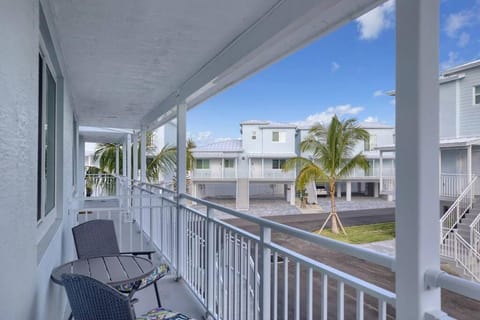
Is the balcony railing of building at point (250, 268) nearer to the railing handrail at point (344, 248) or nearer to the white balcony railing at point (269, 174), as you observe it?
the railing handrail at point (344, 248)

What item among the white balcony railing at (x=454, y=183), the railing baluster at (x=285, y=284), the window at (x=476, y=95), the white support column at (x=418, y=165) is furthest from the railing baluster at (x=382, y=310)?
the white balcony railing at (x=454, y=183)

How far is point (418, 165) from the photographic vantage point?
3.51 ft

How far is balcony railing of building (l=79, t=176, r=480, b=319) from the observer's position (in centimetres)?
128

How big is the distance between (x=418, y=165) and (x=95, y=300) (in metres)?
1.48

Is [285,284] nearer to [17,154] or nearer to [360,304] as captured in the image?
[360,304]

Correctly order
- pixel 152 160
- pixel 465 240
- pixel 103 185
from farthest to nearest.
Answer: pixel 152 160, pixel 103 185, pixel 465 240

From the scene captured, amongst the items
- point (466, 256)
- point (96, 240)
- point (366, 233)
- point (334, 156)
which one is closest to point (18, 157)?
point (96, 240)

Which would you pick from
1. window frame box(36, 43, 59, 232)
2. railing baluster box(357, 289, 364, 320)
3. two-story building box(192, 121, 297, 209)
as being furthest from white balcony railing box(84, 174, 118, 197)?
railing baluster box(357, 289, 364, 320)

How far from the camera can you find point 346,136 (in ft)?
39.9

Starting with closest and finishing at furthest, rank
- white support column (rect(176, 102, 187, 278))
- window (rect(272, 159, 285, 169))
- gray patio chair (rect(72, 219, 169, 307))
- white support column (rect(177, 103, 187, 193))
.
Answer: gray patio chair (rect(72, 219, 169, 307)) < white support column (rect(176, 102, 187, 278)) < white support column (rect(177, 103, 187, 193)) < window (rect(272, 159, 285, 169))

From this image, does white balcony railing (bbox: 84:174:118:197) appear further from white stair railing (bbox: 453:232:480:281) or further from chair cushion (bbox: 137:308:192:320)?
chair cushion (bbox: 137:308:192:320)

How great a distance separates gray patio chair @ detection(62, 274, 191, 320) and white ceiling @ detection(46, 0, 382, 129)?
1.65m

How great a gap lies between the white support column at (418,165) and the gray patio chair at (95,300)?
1131mm

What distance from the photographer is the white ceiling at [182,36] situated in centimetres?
207
